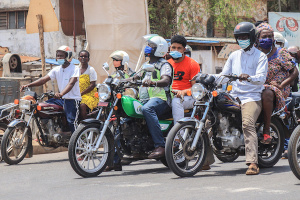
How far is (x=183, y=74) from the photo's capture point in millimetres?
8367

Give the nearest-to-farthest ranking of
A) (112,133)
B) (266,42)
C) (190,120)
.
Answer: (190,120)
(112,133)
(266,42)

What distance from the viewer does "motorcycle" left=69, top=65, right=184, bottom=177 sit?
7230 millimetres

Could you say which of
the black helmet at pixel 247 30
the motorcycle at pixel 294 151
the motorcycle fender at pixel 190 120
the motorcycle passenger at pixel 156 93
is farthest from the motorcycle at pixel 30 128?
the motorcycle at pixel 294 151

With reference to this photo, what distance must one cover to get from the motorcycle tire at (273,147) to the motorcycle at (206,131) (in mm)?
22

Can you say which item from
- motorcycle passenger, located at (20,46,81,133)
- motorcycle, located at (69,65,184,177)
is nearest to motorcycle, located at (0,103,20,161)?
motorcycle passenger, located at (20,46,81,133)

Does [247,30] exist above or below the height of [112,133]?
above

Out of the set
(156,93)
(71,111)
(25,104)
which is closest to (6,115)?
(25,104)

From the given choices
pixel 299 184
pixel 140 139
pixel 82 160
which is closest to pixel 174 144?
pixel 140 139

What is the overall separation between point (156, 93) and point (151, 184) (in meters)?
1.58

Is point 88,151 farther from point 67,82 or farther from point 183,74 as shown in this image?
point 67,82

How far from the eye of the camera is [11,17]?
99.1 feet

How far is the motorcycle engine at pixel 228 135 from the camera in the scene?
24.3 feet

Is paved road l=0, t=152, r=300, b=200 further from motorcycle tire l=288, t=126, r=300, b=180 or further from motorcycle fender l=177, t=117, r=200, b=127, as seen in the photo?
motorcycle fender l=177, t=117, r=200, b=127

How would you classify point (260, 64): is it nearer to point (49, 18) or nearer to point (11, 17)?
point (49, 18)
